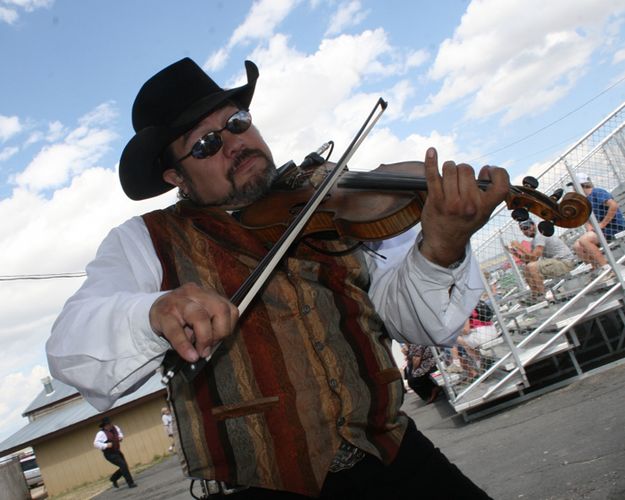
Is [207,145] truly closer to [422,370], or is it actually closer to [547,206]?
[547,206]

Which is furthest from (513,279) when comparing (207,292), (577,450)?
(207,292)

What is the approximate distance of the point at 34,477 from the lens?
95.7 feet

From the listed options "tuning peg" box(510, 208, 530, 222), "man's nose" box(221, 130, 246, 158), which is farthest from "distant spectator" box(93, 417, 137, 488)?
"tuning peg" box(510, 208, 530, 222)

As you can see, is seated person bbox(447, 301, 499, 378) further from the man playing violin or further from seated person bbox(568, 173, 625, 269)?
the man playing violin

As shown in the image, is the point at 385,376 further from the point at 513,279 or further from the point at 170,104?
the point at 513,279

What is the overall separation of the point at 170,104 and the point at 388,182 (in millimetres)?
856

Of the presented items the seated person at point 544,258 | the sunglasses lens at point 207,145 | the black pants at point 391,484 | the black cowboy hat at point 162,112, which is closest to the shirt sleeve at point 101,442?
the seated person at point 544,258

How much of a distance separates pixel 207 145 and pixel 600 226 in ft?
18.4

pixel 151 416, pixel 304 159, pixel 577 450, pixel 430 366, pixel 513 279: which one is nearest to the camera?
pixel 304 159

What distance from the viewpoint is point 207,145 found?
235 centimetres

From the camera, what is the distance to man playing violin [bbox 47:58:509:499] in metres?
1.64

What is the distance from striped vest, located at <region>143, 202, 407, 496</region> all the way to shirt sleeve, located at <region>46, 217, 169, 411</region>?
0.21 m

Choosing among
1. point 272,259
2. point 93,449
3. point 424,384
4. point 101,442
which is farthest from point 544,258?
point 93,449

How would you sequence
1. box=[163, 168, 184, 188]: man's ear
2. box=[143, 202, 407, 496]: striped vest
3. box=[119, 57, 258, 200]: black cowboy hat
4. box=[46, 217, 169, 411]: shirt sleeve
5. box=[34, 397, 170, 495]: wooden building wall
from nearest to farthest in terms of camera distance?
box=[46, 217, 169, 411]: shirt sleeve → box=[143, 202, 407, 496]: striped vest → box=[119, 57, 258, 200]: black cowboy hat → box=[163, 168, 184, 188]: man's ear → box=[34, 397, 170, 495]: wooden building wall
